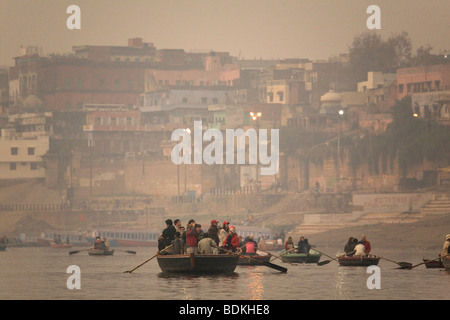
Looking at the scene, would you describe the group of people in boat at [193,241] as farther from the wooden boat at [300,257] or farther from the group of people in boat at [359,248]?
the wooden boat at [300,257]

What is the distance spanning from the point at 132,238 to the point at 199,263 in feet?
212

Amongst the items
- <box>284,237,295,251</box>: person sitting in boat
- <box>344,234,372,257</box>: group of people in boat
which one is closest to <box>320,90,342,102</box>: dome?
<box>284,237,295,251</box>: person sitting in boat

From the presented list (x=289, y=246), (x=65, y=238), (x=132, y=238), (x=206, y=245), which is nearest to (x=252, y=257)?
(x=289, y=246)

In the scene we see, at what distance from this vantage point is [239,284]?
1785 inches

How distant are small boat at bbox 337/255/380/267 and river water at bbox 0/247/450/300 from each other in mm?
305

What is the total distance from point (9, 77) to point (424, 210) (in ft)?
278

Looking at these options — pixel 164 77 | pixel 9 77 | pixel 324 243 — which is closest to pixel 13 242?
pixel 324 243

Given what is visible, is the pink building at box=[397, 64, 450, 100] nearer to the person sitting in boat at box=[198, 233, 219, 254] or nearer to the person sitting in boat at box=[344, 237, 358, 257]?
the person sitting in boat at box=[344, 237, 358, 257]

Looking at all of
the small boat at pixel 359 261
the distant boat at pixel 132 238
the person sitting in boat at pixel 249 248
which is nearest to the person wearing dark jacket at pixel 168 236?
the person sitting in boat at pixel 249 248

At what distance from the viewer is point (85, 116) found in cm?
14988

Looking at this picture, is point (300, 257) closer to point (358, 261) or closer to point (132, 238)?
point (358, 261)

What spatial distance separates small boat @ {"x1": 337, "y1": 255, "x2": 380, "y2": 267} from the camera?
53.3 meters
